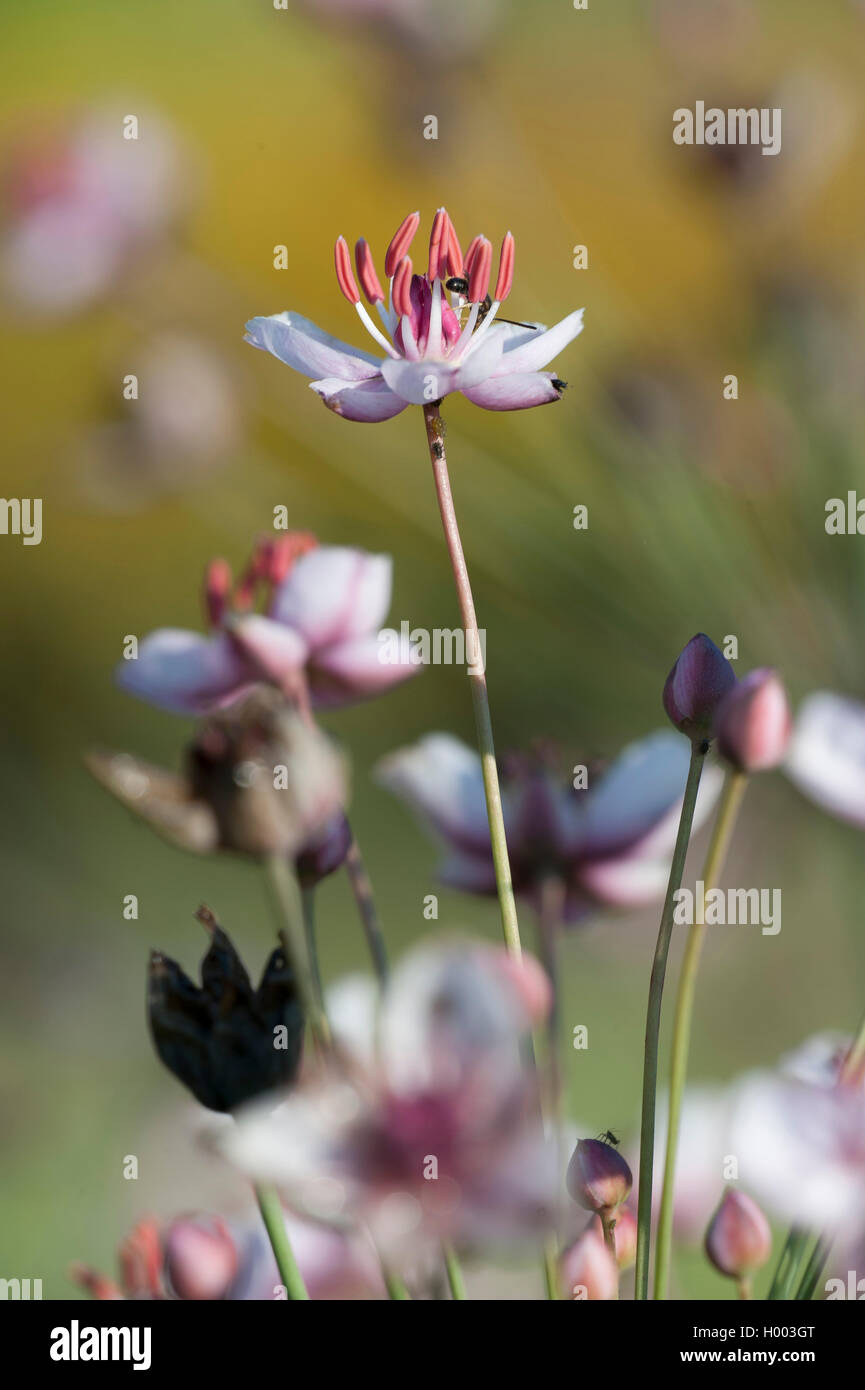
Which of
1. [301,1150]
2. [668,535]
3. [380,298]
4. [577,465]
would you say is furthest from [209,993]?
[577,465]

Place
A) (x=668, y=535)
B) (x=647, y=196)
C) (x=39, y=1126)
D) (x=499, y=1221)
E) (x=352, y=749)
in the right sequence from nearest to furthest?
(x=499, y=1221), (x=668, y=535), (x=39, y=1126), (x=647, y=196), (x=352, y=749)

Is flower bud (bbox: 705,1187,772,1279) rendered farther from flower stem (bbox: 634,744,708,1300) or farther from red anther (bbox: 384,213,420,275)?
red anther (bbox: 384,213,420,275)

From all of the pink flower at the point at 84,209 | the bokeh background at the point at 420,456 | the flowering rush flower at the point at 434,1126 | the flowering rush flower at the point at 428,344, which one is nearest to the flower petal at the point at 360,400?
the flowering rush flower at the point at 428,344

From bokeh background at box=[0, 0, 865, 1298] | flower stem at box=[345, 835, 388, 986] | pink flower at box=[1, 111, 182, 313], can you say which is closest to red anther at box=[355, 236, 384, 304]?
flower stem at box=[345, 835, 388, 986]

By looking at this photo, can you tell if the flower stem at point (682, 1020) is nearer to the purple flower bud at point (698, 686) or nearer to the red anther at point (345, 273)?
the purple flower bud at point (698, 686)

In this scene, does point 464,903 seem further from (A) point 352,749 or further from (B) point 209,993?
(B) point 209,993

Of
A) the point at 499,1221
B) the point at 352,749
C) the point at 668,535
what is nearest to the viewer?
the point at 499,1221
